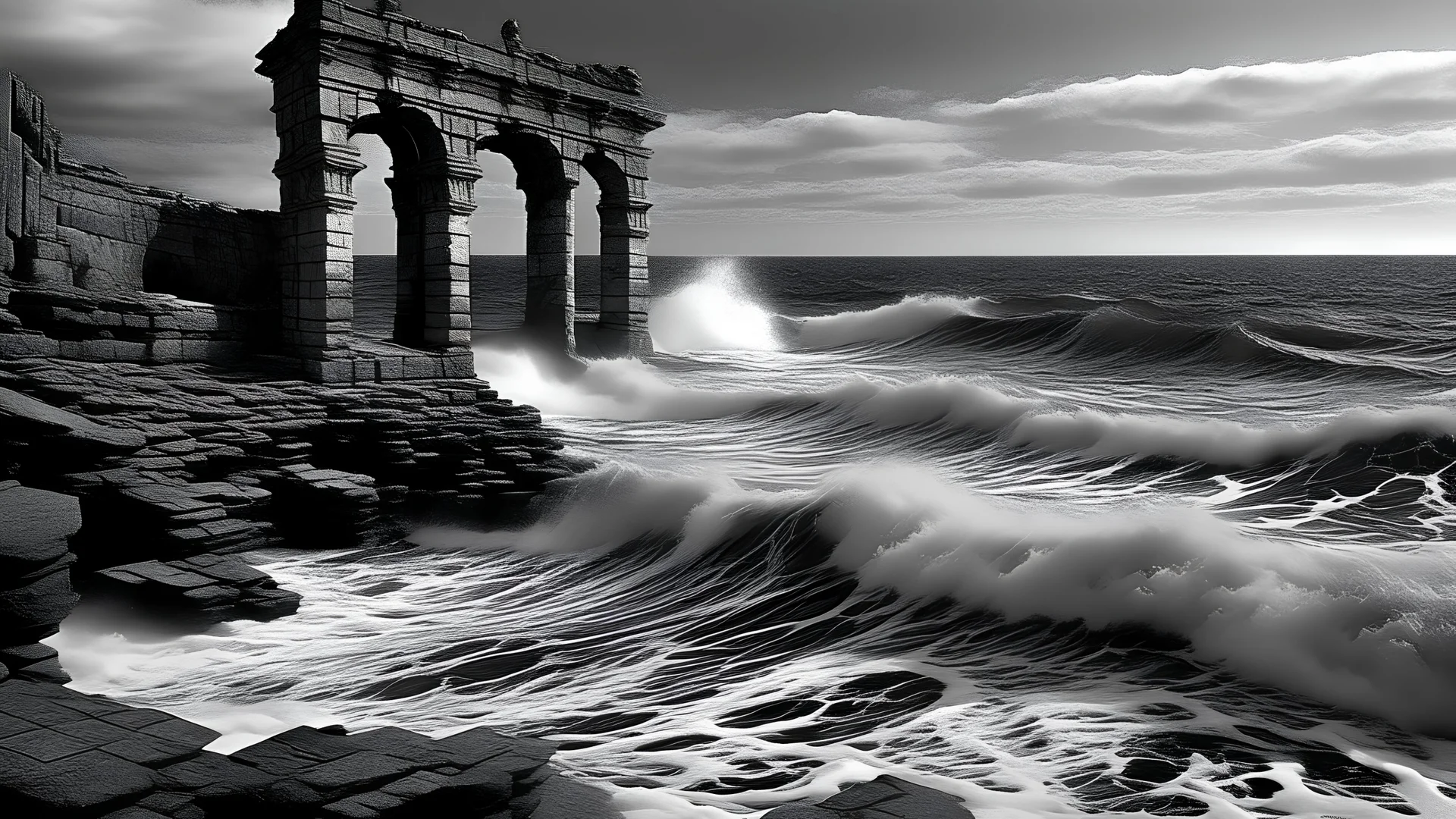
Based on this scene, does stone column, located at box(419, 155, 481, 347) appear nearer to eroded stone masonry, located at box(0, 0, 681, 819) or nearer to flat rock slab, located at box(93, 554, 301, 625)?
eroded stone masonry, located at box(0, 0, 681, 819)

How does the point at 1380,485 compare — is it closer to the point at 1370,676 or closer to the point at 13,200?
the point at 1370,676

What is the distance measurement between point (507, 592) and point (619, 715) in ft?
10.6

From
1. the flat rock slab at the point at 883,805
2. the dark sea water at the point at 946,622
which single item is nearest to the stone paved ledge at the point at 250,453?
the dark sea water at the point at 946,622

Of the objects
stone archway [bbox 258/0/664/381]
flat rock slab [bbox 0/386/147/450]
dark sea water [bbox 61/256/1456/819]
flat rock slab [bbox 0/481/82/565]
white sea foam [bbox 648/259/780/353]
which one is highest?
stone archway [bbox 258/0/664/381]

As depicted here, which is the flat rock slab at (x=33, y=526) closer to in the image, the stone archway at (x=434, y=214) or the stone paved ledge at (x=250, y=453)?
the stone paved ledge at (x=250, y=453)

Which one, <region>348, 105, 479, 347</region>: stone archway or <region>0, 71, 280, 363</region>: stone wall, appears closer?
<region>0, 71, 280, 363</region>: stone wall

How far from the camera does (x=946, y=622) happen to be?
23.1 feet

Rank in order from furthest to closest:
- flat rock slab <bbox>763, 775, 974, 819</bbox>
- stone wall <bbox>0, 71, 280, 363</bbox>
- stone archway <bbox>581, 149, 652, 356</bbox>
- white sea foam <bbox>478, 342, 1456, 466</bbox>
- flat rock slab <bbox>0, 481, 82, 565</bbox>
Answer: stone archway <bbox>581, 149, 652, 356</bbox>
white sea foam <bbox>478, 342, 1456, 466</bbox>
stone wall <bbox>0, 71, 280, 363</bbox>
flat rock slab <bbox>0, 481, 82, 565</bbox>
flat rock slab <bbox>763, 775, 974, 819</bbox>

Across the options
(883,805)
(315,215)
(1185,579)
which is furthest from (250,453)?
(1185,579)

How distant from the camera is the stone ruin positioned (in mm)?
10828

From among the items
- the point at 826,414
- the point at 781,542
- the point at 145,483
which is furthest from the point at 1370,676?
the point at 826,414

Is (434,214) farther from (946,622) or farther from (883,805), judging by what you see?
(883,805)

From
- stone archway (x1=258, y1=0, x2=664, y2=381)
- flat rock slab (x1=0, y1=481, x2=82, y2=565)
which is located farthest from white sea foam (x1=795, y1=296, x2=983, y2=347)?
flat rock slab (x1=0, y1=481, x2=82, y2=565)

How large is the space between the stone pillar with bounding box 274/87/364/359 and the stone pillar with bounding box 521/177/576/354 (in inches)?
178
